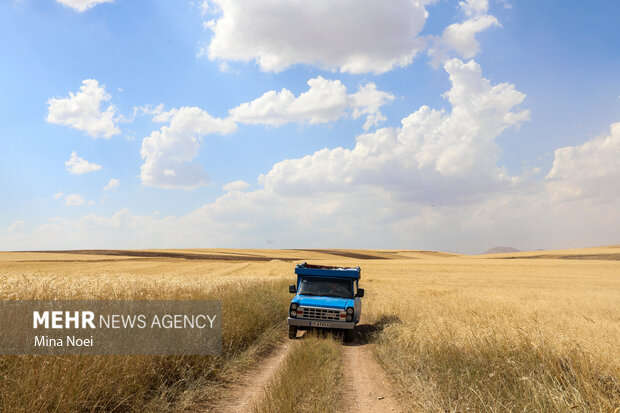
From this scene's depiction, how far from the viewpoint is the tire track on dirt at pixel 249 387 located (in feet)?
21.2

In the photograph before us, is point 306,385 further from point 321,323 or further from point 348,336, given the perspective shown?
point 348,336

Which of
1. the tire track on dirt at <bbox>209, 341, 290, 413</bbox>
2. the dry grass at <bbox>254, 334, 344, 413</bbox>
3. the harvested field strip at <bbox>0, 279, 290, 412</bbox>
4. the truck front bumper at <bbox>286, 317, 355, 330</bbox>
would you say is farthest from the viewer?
the truck front bumper at <bbox>286, 317, 355, 330</bbox>

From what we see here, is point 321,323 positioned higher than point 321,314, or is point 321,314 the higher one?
point 321,314

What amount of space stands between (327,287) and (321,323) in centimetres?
189

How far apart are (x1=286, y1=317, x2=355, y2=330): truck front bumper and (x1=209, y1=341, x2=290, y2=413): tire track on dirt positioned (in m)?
2.40

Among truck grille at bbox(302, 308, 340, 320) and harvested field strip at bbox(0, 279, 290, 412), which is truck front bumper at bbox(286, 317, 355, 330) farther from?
Answer: harvested field strip at bbox(0, 279, 290, 412)

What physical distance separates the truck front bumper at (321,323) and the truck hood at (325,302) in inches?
18.6

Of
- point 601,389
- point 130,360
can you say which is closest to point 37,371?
point 130,360

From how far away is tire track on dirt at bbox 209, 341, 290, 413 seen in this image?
6.45 meters

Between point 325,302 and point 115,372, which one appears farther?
point 325,302

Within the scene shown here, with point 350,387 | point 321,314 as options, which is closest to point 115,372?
point 350,387

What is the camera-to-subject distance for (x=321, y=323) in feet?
41.5

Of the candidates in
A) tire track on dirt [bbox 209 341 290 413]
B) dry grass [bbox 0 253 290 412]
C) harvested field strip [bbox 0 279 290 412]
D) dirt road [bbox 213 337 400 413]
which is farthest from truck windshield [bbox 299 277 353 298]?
tire track on dirt [bbox 209 341 290 413]

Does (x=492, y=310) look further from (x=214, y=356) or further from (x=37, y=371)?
(x=37, y=371)
